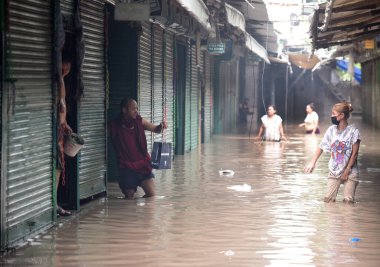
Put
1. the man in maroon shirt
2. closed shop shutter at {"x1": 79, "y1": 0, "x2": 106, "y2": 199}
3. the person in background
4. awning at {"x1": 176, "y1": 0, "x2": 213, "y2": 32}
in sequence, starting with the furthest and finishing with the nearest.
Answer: awning at {"x1": 176, "y1": 0, "x2": 213, "y2": 32}, the man in maroon shirt, the person in background, closed shop shutter at {"x1": 79, "y1": 0, "x2": 106, "y2": 199}

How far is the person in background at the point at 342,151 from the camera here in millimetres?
10828

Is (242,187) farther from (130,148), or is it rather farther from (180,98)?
(180,98)

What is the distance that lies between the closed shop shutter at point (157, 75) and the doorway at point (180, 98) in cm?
268

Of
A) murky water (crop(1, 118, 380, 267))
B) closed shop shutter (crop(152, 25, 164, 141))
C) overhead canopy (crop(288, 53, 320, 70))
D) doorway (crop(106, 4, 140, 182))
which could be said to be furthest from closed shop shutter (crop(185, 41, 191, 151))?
overhead canopy (crop(288, 53, 320, 70))

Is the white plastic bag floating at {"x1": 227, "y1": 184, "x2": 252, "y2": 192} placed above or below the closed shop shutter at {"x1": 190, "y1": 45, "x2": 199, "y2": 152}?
below

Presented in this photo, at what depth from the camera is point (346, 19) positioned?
15281 millimetres

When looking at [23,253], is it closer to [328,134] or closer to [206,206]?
[206,206]

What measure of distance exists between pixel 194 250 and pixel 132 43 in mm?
6675

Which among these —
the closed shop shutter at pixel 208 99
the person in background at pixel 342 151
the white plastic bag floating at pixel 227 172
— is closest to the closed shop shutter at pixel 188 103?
the closed shop shutter at pixel 208 99

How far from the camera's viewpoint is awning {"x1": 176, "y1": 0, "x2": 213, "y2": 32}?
39.1 ft

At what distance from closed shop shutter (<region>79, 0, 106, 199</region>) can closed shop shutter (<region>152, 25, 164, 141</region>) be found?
4414mm


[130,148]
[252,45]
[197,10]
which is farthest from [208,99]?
Result: [130,148]

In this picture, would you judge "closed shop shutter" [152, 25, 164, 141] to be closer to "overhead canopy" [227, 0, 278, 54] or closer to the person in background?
"overhead canopy" [227, 0, 278, 54]

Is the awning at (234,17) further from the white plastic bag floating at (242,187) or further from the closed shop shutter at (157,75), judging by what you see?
the white plastic bag floating at (242,187)
